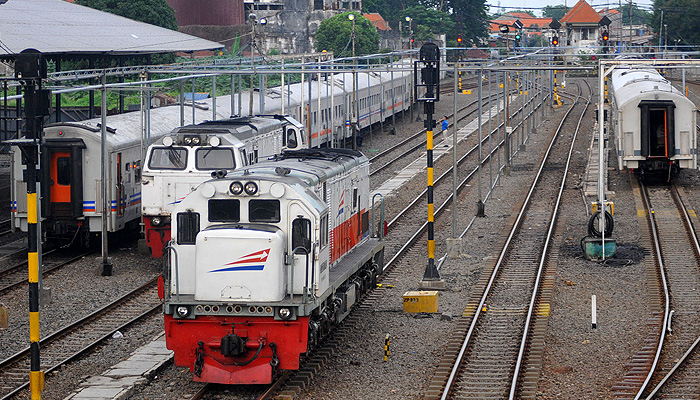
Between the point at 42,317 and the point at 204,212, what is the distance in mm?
7089

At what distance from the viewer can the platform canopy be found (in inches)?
1394

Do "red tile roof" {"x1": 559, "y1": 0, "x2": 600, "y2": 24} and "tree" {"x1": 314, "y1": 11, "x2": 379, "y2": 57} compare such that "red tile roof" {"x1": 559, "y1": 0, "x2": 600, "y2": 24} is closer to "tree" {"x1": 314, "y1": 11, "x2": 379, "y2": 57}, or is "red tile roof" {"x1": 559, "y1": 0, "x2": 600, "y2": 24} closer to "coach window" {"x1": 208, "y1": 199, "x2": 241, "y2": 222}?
"tree" {"x1": 314, "y1": 11, "x2": 379, "y2": 57}

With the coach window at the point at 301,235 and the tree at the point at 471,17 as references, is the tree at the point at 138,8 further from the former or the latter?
the coach window at the point at 301,235

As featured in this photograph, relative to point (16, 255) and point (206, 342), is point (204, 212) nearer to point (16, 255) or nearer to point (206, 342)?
point (206, 342)

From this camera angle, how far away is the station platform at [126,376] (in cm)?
1378

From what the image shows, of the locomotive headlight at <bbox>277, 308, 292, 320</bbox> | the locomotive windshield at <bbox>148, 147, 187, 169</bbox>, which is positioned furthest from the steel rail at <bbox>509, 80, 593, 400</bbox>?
the locomotive windshield at <bbox>148, 147, 187, 169</bbox>

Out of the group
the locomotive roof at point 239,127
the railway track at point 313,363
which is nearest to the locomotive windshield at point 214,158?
the locomotive roof at point 239,127

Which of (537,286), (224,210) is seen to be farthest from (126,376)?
(537,286)

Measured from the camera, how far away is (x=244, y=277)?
13266 mm

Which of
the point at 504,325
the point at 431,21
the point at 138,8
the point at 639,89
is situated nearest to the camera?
the point at 504,325

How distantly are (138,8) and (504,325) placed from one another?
207 feet

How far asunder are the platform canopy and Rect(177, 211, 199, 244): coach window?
63.7 feet

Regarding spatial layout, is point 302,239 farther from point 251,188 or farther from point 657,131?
point 657,131

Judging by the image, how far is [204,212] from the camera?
45.0ft
